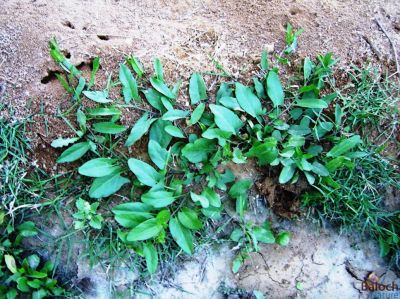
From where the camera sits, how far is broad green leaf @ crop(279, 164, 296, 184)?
247cm

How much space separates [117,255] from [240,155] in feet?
2.55

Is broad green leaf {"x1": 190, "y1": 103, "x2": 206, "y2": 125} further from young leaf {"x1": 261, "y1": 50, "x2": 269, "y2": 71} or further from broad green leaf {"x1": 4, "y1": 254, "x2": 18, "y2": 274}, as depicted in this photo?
broad green leaf {"x1": 4, "y1": 254, "x2": 18, "y2": 274}

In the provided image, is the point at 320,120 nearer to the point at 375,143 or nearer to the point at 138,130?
the point at 375,143

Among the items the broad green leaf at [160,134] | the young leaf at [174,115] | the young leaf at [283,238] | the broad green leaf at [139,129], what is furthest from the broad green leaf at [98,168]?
the young leaf at [283,238]

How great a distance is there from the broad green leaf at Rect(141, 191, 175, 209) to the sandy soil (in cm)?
42

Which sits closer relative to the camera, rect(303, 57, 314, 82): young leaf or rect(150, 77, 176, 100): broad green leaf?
rect(150, 77, 176, 100): broad green leaf

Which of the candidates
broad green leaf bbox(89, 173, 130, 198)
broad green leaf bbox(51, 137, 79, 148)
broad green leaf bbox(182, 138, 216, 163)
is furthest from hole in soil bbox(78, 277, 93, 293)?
broad green leaf bbox(182, 138, 216, 163)

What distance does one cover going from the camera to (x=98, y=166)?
239cm

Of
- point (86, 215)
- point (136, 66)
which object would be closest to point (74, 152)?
point (86, 215)

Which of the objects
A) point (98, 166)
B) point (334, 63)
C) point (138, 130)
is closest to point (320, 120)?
point (334, 63)

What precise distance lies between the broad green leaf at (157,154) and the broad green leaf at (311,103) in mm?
725

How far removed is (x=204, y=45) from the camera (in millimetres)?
2641

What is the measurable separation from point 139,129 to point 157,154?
0.15 m

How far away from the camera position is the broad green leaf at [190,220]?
2.40 m
